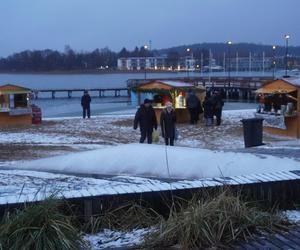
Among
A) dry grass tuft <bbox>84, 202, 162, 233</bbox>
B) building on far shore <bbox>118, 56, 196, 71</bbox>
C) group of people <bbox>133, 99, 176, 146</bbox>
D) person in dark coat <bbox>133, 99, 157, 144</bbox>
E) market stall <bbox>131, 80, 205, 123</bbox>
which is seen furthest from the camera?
building on far shore <bbox>118, 56, 196, 71</bbox>

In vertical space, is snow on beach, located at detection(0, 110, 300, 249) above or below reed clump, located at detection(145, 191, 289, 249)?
below

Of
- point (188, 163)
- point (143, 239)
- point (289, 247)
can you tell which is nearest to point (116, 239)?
point (143, 239)

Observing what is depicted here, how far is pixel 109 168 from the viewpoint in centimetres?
1112

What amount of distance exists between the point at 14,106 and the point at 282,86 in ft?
42.2

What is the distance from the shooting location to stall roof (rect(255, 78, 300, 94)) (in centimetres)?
2285

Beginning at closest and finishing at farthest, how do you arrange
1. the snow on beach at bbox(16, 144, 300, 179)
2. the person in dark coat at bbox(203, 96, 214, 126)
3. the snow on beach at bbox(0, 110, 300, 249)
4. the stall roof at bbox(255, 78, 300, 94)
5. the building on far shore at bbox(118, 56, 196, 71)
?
the snow on beach at bbox(0, 110, 300, 249), the snow on beach at bbox(16, 144, 300, 179), the stall roof at bbox(255, 78, 300, 94), the person in dark coat at bbox(203, 96, 214, 126), the building on far shore at bbox(118, 56, 196, 71)

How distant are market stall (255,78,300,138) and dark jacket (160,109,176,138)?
7.25 metres

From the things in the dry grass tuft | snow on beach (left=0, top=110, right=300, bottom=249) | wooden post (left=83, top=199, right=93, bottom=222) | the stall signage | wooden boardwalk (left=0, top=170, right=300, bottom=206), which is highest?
wooden boardwalk (left=0, top=170, right=300, bottom=206)

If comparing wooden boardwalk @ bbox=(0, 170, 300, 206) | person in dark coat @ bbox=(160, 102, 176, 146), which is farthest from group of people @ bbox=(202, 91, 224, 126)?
wooden boardwalk @ bbox=(0, 170, 300, 206)

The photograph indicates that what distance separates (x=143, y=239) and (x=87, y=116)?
26.0 m

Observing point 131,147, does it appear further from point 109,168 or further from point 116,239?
point 116,239

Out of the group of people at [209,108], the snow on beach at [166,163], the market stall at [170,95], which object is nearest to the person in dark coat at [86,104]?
the market stall at [170,95]

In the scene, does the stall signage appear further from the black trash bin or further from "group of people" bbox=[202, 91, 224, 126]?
the black trash bin

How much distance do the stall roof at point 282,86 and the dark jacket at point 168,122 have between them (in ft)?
25.6
